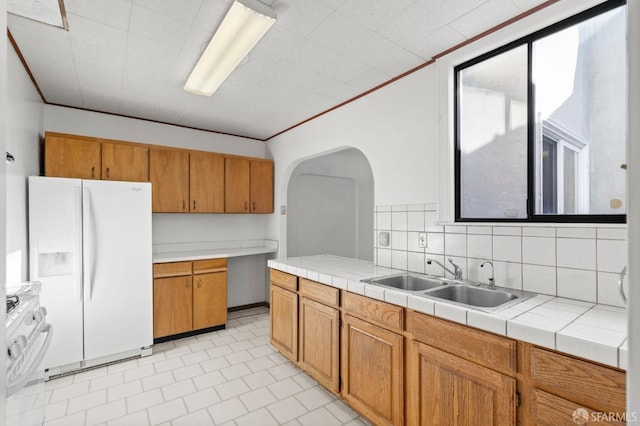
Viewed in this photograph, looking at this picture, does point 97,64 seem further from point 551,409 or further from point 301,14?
point 551,409

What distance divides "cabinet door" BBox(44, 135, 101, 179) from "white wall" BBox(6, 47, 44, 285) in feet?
0.42

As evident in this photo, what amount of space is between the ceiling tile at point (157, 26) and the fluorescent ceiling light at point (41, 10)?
13.7 inches

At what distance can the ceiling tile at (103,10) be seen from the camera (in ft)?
5.49

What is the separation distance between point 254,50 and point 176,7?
0.56 metres

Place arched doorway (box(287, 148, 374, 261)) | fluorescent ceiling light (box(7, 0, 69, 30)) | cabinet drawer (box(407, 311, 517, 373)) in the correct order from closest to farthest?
cabinet drawer (box(407, 311, 517, 373))
fluorescent ceiling light (box(7, 0, 69, 30))
arched doorway (box(287, 148, 374, 261))

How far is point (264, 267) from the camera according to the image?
15.0 feet

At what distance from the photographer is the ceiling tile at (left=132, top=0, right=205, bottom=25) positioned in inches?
65.5

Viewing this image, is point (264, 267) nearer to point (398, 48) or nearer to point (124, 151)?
point (124, 151)

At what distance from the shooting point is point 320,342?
237 centimetres

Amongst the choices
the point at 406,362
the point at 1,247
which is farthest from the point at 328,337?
the point at 1,247

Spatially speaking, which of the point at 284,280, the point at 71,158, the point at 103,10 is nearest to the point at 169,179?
the point at 71,158

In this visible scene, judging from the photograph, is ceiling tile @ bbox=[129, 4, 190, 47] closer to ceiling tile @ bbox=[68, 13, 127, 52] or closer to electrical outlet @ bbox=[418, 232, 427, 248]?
ceiling tile @ bbox=[68, 13, 127, 52]

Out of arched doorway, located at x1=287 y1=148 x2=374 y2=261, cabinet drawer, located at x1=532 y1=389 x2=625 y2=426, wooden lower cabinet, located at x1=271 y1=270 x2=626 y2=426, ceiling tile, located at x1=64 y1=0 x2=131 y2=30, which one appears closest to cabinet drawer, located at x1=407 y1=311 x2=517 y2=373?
wooden lower cabinet, located at x1=271 y1=270 x2=626 y2=426

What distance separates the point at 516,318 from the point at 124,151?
3659 millimetres
